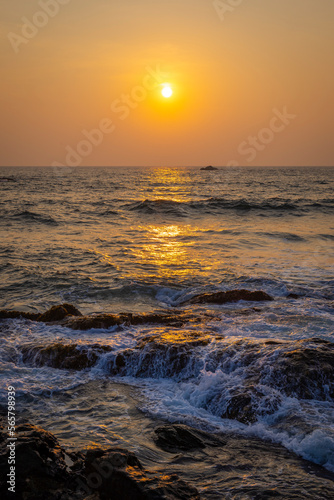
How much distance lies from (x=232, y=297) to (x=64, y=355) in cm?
554

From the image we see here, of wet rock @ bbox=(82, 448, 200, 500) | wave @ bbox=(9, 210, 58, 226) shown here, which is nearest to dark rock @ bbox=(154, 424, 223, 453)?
wet rock @ bbox=(82, 448, 200, 500)

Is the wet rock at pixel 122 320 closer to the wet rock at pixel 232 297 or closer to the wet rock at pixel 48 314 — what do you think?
the wet rock at pixel 48 314

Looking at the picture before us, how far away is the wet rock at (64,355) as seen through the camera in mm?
8203

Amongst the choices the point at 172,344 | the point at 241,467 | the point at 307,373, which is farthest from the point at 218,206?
the point at 241,467

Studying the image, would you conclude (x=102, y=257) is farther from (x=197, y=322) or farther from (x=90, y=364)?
(x=90, y=364)

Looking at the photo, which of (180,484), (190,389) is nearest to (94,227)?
(190,389)

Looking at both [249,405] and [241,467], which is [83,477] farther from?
[249,405]

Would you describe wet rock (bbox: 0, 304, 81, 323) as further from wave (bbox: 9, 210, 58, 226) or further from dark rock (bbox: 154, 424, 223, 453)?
wave (bbox: 9, 210, 58, 226)

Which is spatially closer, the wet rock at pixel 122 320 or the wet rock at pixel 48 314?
the wet rock at pixel 122 320

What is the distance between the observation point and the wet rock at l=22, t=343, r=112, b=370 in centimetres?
820

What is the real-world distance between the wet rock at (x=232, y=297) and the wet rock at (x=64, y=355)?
14.2ft

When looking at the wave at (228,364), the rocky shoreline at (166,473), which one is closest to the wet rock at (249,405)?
the wave at (228,364)

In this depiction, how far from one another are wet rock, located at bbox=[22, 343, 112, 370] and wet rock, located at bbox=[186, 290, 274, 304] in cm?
432

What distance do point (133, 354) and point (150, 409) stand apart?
74.1 inches
